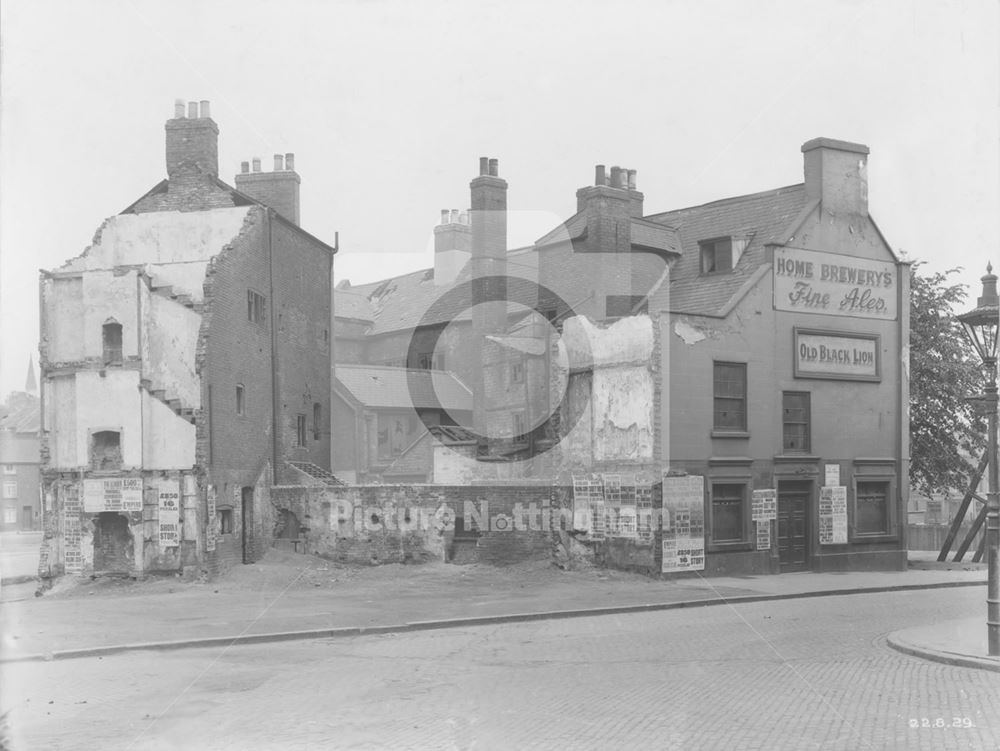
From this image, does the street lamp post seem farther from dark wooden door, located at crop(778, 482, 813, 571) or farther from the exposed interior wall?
the exposed interior wall

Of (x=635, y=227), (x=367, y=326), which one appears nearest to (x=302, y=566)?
(x=635, y=227)

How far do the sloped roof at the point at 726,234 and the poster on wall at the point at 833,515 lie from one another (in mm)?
6215

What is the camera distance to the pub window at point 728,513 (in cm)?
2731

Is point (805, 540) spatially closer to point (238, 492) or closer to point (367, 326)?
point (238, 492)

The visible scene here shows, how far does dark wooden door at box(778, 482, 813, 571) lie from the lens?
28688mm

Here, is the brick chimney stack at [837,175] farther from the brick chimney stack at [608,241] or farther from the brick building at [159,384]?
the brick building at [159,384]

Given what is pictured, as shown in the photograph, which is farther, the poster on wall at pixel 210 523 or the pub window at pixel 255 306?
the pub window at pixel 255 306

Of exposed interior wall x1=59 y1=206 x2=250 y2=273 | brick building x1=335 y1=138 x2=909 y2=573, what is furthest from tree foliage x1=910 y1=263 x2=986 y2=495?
exposed interior wall x1=59 y1=206 x2=250 y2=273

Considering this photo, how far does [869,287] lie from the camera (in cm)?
3022

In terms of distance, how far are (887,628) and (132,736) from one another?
12731 mm

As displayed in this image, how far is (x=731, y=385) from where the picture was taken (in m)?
27.9

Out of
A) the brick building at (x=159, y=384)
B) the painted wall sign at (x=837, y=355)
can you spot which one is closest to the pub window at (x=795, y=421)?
the painted wall sign at (x=837, y=355)

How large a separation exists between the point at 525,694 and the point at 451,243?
42814 mm

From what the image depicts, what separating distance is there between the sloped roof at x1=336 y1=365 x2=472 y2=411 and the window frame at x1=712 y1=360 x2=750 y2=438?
66.7 feet
